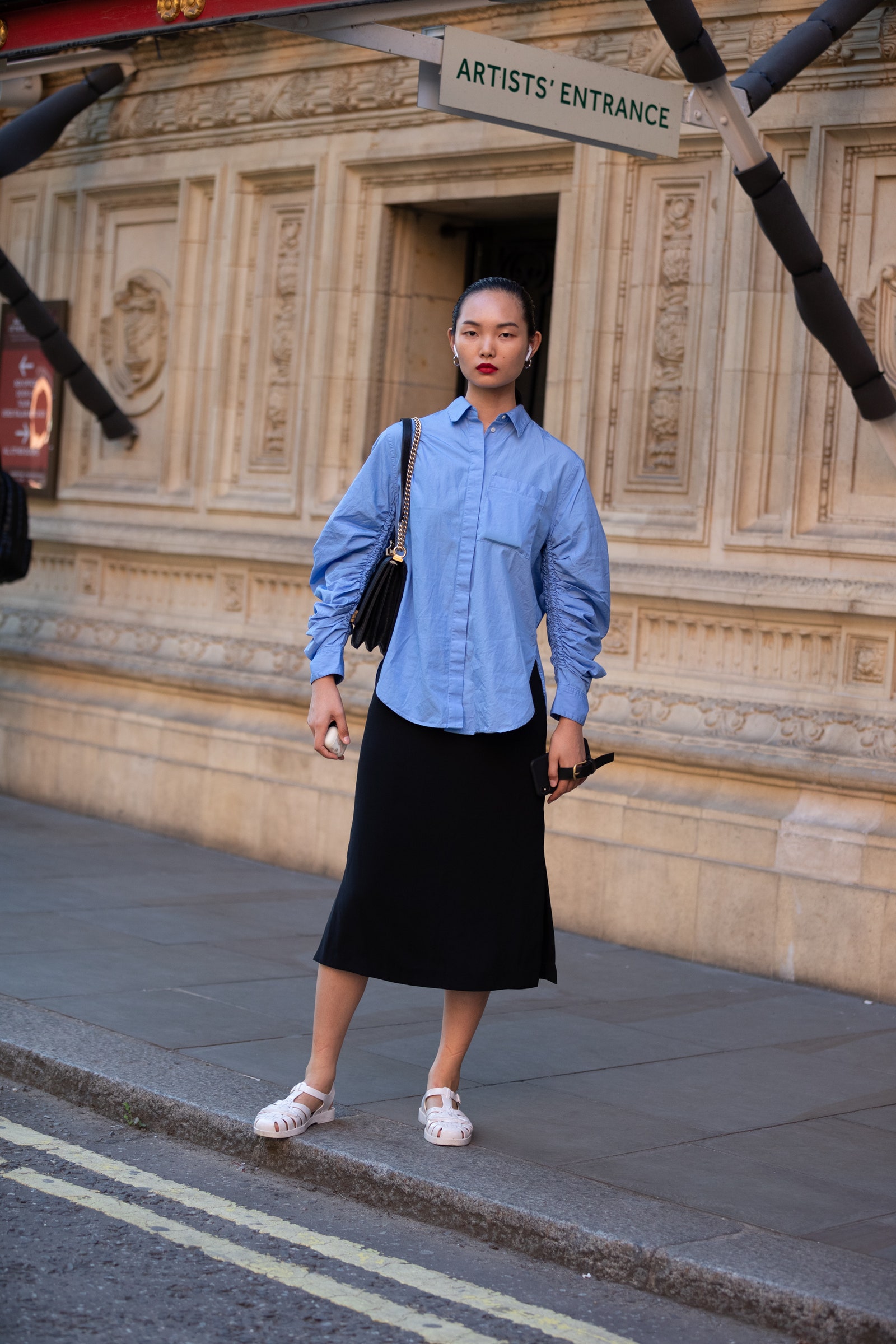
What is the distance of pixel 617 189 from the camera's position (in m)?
8.45

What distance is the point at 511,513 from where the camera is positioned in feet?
14.9

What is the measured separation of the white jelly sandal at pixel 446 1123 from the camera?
4617mm

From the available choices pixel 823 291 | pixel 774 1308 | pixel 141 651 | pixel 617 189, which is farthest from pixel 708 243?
pixel 774 1308

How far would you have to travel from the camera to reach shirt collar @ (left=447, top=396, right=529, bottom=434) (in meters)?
4.61

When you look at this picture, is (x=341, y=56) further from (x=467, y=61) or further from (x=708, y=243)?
(x=467, y=61)

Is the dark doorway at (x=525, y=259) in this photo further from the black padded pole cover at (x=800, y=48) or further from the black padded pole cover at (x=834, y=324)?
the black padded pole cover at (x=834, y=324)

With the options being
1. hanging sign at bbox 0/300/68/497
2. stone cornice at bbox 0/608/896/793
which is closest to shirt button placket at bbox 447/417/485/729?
stone cornice at bbox 0/608/896/793

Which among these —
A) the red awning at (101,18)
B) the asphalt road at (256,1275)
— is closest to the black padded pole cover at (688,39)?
the red awning at (101,18)

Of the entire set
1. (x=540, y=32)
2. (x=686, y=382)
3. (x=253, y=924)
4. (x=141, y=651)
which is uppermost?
(x=540, y=32)

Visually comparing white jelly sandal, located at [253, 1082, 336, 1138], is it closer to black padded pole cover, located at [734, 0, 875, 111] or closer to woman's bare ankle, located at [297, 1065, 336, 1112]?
woman's bare ankle, located at [297, 1065, 336, 1112]

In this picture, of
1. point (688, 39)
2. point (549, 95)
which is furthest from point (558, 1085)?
point (688, 39)

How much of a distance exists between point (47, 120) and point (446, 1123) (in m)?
7.77

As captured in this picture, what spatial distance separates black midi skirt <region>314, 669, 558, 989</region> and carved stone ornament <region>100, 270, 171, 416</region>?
685 centimetres

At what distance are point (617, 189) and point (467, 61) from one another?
290 centimetres
